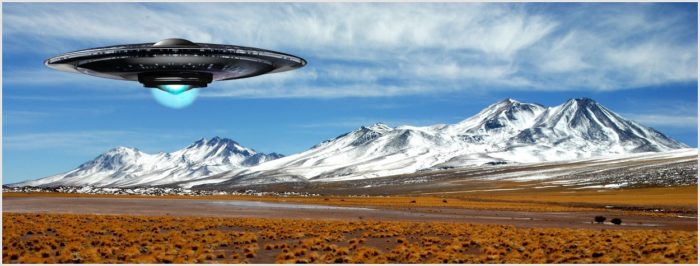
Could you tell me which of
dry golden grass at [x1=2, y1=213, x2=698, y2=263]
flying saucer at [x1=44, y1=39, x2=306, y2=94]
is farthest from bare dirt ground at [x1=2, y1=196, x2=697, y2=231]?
flying saucer at [x1=44, y1=39, x2=306, y2=94]

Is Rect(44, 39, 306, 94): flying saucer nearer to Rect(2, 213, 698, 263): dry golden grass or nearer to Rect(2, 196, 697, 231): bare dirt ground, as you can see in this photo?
Rect(2, 213, 698, 263): dry golden grass

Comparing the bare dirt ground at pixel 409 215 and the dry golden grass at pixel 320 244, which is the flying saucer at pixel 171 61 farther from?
the bare dirt ground at pixel 409 215

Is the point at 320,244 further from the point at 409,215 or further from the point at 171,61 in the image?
the point at 409,215

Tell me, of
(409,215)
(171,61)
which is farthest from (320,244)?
(409,215)

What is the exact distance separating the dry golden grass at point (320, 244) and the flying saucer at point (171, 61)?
30.4 ft

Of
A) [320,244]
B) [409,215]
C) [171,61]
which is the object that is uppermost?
[171,61]

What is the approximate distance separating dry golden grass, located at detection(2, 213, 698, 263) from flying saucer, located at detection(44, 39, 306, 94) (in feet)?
30.4

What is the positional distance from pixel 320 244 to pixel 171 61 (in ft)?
57.0

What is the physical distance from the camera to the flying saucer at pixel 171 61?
1864 cm

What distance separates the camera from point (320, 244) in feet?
112

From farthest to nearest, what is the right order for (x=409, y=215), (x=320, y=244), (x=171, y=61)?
1. (x=409, y=215)
2. (x=320, y=244)
3. (x=171, y=61)

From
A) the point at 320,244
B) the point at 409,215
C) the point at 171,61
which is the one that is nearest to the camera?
the point at 171,61

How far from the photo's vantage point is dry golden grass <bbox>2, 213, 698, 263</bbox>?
28.6 metres

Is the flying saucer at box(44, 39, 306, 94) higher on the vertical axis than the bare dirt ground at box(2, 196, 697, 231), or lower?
higher
